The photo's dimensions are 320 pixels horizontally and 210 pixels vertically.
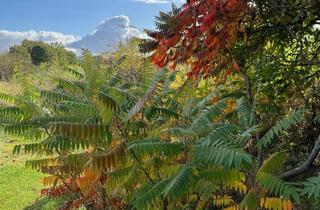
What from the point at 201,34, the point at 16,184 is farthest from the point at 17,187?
the point at 201,34

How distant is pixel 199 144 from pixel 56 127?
2.69 feet

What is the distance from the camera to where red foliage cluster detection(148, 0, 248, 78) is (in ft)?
14.9

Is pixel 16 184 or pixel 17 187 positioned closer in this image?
pixel 17 187

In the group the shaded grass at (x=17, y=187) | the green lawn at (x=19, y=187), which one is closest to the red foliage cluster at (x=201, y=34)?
the green lawn at (x=19, y=187)

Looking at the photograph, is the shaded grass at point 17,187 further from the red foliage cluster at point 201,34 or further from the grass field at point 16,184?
the red foliage cluster at point 201,34

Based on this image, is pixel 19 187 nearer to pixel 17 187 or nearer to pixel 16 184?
pixel 17 187

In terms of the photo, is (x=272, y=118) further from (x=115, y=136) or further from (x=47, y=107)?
(x=115, y=136)

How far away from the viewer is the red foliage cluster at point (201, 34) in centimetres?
454

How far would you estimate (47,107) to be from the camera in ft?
14.9

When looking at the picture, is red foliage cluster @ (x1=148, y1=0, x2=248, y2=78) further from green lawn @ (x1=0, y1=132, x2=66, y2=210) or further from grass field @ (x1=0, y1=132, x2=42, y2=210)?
grass field @ (x1=0, y1=132, x2=42, y2=210)

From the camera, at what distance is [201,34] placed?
16.1 feet

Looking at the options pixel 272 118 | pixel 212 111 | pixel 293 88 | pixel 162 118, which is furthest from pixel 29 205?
pixel 212 111

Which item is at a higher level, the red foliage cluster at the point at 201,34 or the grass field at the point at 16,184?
the red foliage cluster at the point at 201,34

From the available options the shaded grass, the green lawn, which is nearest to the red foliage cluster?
the green lawn
